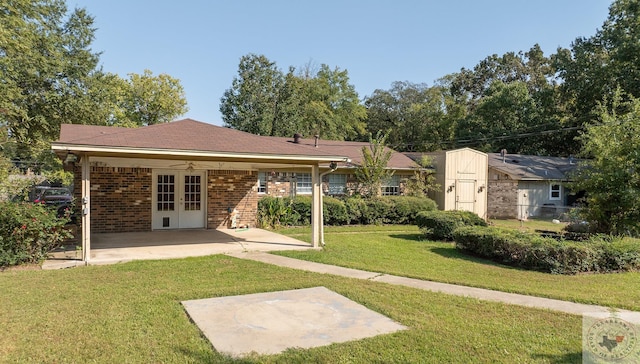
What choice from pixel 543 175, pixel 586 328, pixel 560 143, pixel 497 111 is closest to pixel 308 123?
pixel 497 111

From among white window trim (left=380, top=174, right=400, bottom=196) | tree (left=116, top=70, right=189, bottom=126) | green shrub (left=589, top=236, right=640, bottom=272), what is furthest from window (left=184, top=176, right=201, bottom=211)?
tree (left=116, top=70, right=189, bottom=126)

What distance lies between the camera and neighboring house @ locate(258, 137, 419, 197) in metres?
16.7

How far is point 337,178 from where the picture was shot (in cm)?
1888

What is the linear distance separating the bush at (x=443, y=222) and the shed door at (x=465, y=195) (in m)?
7.39

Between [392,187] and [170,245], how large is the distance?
12.7m

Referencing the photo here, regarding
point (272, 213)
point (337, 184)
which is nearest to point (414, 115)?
point (337, 184)

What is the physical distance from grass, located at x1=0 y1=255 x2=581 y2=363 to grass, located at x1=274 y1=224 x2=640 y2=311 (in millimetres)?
1283

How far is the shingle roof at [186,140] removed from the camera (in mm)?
8015

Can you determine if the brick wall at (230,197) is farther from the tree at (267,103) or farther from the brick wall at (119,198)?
the tree at (267,103)

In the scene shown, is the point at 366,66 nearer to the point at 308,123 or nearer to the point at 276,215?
the point at 308,123

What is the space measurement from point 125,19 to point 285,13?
18.6 feet

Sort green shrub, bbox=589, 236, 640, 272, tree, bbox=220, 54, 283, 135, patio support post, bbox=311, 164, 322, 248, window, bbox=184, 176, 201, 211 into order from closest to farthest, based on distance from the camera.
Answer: green shrub, bbox=589, 236, 640, 272 → patio support post, bbox=311, 164, 322, 248 → window, bbox=184, 176, 201, 211 → tree, bbox=220, 54, 283, 135

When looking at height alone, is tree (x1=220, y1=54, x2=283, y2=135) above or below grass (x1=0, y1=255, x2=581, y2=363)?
above

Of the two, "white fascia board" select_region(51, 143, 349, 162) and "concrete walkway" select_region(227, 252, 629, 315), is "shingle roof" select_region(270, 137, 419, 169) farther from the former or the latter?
"concrete walkway" select_region(227, 252, 629, 315)
